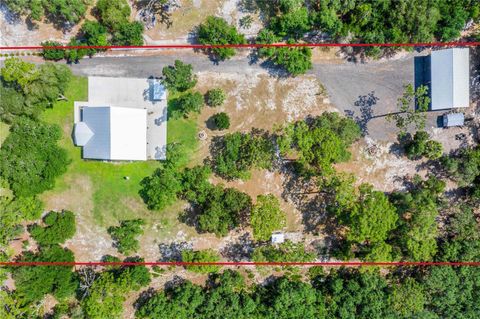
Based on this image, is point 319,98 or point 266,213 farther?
point 319,98

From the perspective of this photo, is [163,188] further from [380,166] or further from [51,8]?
[380,166]

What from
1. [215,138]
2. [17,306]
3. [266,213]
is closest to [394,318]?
[266,213]

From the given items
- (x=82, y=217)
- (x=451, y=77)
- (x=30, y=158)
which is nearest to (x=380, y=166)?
(x=451, y=77)

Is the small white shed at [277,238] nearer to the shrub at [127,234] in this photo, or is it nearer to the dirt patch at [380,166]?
the dirt patch at [380,166]

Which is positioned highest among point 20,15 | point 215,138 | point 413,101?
point 20,15

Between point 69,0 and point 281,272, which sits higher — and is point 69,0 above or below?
above

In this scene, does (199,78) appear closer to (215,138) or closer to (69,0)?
(215,138)

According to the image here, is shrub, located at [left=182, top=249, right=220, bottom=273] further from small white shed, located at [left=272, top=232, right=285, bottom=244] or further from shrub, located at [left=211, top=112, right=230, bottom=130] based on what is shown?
shrub, located at [left=211, top=112, right=230, bottom=130]
